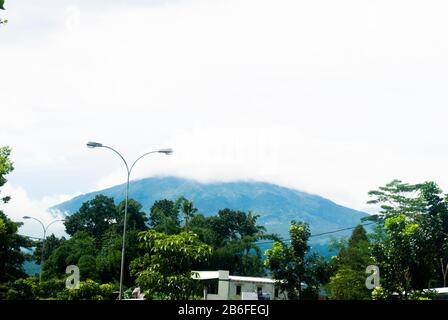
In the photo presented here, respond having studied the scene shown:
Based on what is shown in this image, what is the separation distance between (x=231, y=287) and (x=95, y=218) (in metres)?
62.1

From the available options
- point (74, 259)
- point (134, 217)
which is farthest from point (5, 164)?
point (134, 217)

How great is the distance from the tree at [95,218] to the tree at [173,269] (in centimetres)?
9089

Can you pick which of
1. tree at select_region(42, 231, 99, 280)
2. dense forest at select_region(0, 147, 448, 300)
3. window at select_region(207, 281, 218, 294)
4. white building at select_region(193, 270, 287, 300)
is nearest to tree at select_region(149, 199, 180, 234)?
dense forest at select_region(0, 147, 448, 300)

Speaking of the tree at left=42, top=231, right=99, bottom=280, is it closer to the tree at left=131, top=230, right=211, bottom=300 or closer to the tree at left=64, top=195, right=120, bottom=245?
the tree at left=64, top=195, right=120, bottom=245

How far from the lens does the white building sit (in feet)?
192

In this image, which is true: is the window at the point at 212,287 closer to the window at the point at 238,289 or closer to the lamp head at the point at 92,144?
the window at the point at 238,289

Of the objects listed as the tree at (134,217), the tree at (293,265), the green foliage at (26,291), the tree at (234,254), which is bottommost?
the green foliage at (26,291)

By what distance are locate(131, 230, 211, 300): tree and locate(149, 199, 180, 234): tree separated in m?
58.1

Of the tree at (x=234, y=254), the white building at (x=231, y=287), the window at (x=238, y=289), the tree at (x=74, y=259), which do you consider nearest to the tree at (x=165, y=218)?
the tree at (x=234, y=254)

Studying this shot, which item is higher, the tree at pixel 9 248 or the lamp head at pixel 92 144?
the lamp head at pixel 92 144

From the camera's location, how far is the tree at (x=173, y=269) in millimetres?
23922

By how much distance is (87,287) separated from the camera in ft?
128

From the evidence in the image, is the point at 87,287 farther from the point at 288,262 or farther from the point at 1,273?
the point at 288,262
